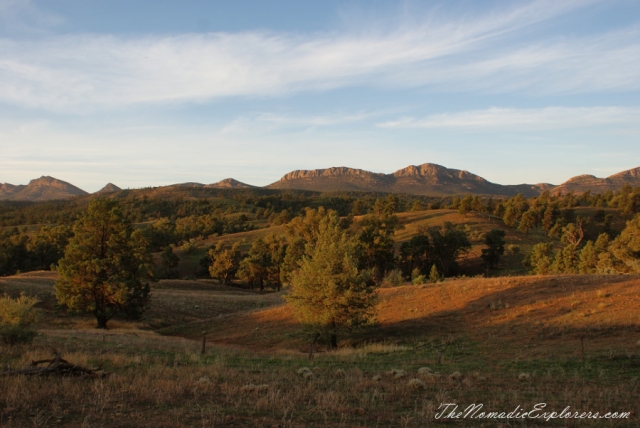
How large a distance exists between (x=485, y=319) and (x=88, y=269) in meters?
27.9

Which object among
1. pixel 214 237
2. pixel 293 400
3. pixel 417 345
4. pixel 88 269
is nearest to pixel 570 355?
pixel 417 345

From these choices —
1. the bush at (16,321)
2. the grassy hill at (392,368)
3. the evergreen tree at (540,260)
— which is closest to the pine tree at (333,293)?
the grassy hill at (392,368)

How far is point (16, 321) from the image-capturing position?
1709 centimetres

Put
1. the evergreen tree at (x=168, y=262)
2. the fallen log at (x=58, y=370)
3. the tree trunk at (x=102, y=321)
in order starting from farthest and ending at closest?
1. the evergreen tree at (x=168, y=262)
2. the tree trunk at (x=102, y=321)
3. the fallen log at (x=58, y=370)

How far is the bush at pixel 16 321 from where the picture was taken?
50.8ft

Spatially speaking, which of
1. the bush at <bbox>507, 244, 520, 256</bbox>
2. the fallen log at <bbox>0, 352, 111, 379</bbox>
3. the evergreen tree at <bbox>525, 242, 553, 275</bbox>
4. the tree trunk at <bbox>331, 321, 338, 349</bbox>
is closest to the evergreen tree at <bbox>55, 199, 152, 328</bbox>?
the tree trunk at <bbox>331, 321, 338, 349</bbox>

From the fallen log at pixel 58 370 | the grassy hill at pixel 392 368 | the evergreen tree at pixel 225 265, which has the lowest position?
the evergreen tree at pixel 225 265

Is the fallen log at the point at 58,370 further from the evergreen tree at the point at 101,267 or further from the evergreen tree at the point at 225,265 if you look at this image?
the evergreen tree at the point at 225,265

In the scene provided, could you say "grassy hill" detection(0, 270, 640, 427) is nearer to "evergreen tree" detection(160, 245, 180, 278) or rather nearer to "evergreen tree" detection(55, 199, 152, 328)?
"evergreen tree" detection(55, 199, 152, 328)

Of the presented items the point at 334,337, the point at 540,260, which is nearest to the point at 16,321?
the point at 334,337

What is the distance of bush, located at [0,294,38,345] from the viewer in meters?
15.5

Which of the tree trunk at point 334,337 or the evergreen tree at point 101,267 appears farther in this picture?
the evergreen tree at point 101,267

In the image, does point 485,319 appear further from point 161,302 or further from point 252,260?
point 252,260

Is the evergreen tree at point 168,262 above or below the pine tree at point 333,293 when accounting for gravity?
below
